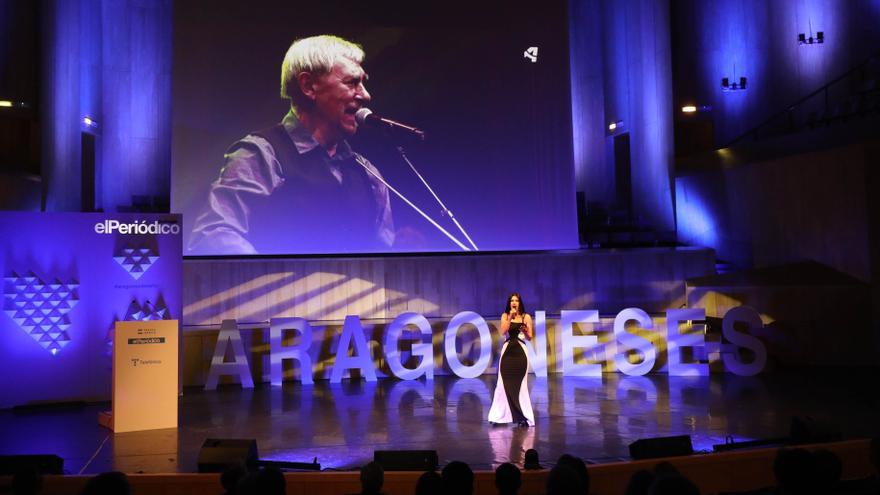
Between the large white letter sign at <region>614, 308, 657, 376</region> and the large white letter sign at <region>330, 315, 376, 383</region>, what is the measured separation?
3.92 m

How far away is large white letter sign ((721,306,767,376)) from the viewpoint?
12.3m

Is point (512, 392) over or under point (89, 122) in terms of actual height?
under

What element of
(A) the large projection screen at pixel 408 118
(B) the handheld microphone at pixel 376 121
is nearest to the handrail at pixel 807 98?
(A) the large projection screen at pixel 408 118

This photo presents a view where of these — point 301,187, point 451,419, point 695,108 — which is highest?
point 695,108

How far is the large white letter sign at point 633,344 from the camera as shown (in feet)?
41.3

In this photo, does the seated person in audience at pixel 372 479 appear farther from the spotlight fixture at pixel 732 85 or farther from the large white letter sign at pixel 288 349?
the spotlight fixture at pixel 732 85

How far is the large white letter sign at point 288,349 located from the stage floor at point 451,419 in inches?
13.4

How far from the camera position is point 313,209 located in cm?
1574

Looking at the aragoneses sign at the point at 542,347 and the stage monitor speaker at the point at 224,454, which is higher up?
the aragoneses sign at the point at 542,347

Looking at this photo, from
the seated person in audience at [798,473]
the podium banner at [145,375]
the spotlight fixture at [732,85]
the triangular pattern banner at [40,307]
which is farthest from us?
the spotlight fixture at [732,85]

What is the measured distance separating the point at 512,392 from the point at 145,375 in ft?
13.7

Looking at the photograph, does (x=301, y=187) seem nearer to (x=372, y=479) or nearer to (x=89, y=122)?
(x=89, y=122)

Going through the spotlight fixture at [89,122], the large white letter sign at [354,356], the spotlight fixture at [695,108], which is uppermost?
the spotlight fixture at [695,108]

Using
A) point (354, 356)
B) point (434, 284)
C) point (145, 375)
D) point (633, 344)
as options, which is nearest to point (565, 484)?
point (145, 375)
